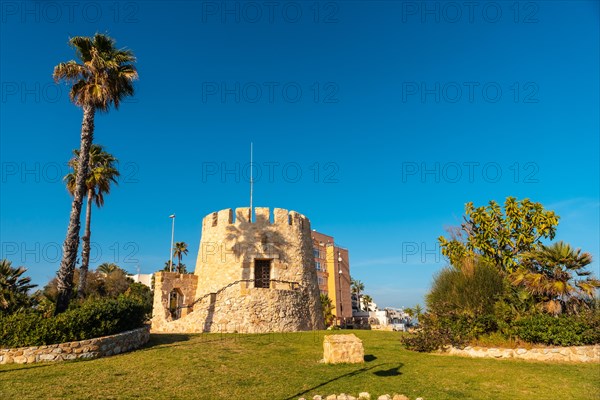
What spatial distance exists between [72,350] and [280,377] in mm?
6790

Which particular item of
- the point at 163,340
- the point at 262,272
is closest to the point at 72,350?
the point at 163,340

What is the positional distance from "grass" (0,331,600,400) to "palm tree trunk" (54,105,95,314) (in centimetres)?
365

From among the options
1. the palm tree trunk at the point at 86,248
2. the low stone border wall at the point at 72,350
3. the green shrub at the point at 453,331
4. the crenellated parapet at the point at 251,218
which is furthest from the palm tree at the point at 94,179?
the green shrub at the point at 453,331

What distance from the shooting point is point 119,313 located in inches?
543

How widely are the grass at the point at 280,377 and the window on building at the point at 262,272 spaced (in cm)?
1101

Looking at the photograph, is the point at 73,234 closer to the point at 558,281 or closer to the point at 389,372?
the point at 389,372

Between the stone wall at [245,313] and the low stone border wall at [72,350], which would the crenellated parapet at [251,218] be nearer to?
the stone wall at [245,313]

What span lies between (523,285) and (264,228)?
48.1 ft

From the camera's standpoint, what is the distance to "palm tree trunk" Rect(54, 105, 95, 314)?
14195mm

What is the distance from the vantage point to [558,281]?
14914 millimetres

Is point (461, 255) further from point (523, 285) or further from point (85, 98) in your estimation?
point (85, 98)

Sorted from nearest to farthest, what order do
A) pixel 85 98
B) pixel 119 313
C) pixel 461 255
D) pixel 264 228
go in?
pixel 119 313, pixel 85 98, pixel 461 255, pixel 264 228

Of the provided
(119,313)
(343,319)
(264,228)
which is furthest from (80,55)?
(343,319)

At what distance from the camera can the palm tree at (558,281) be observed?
1473 centimetres
